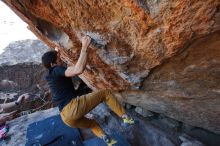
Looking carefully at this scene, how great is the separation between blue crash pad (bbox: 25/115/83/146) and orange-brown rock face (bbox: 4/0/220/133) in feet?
4.75

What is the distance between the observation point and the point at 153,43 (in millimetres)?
2494

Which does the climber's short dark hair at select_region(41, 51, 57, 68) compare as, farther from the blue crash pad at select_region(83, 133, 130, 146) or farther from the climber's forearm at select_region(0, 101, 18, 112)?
the climber's forearm at select_region(0, 101, 18, 112)

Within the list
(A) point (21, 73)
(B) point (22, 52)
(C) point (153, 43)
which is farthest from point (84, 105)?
(B) point (22, 52)

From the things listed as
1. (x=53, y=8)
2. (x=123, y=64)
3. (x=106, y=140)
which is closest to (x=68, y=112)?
(x=106, y=140)

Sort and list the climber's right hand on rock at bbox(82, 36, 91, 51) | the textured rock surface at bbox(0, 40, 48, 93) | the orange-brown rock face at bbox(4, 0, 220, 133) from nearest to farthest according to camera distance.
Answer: the orange-brown rock face at bbox(4, 0, 220, 133), the climber's right hand on rock at bbox(82, 36, 91, 51), the textured rock surface at bbox(0, 40, 48, 93)

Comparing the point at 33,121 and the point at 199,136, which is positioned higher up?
the point at 199,136

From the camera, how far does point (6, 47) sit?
32.6ft

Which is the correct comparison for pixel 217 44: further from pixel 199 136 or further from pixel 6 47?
pixel 6 47

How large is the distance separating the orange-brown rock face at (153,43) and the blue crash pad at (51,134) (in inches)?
57.0

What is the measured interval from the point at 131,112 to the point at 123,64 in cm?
194

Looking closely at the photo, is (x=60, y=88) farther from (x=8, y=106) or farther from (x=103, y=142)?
(x=8, y=106)

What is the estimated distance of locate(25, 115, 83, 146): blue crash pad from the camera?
450 centimetres

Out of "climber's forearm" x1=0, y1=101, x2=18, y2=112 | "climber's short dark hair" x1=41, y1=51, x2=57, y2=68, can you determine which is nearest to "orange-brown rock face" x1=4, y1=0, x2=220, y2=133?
"climber's short dark hair" x1=41, y1=51, x2=57, y2=68

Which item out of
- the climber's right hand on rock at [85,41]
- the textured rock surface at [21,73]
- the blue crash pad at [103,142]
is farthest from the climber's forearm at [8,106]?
the climber's right hand on rock at [85,41]
